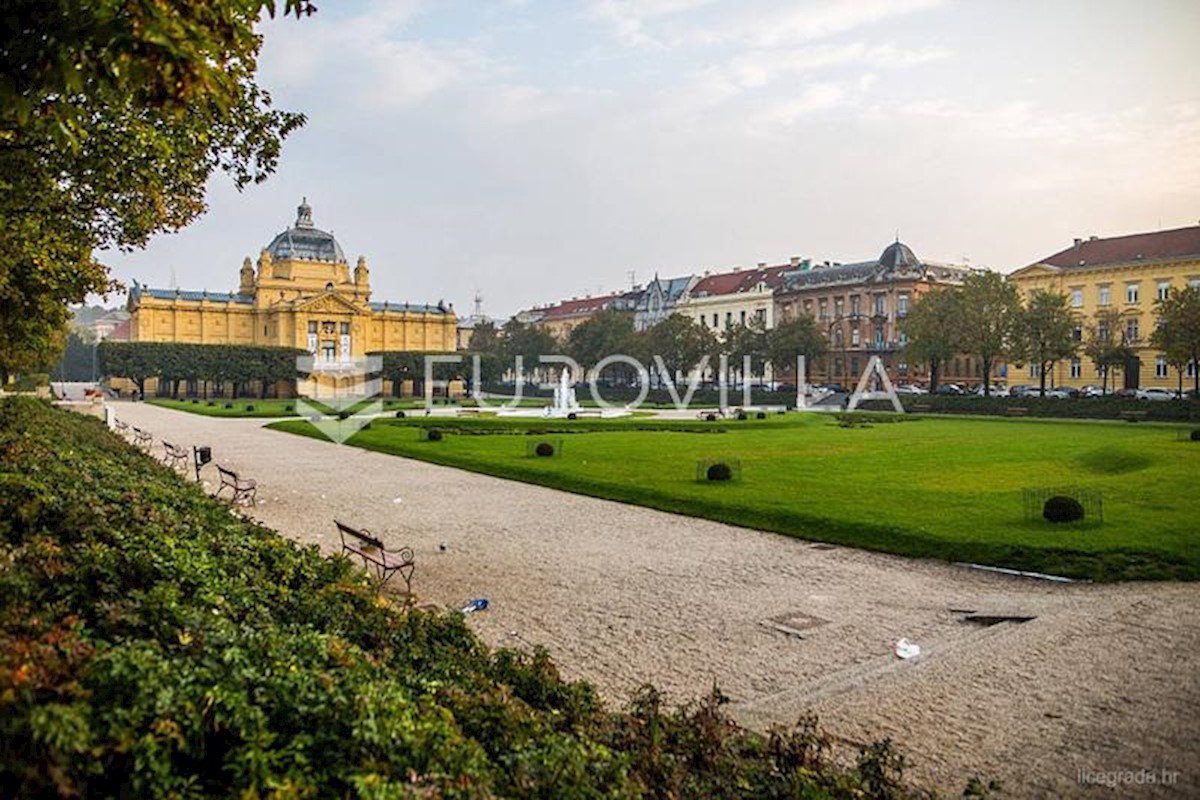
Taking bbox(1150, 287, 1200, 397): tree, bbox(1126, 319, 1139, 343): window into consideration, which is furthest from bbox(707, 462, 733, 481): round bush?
bbox(1126, 319, 1139, 343): window

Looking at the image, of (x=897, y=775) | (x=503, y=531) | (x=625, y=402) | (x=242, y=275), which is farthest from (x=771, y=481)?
(x=242, y=275)

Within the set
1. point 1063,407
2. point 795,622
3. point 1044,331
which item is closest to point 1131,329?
point 1044,331

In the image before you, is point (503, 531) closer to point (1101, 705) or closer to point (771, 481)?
point (771, 481)

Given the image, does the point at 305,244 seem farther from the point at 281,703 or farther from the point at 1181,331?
the point at 281,703

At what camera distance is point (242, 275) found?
123m

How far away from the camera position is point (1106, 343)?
65125 mm

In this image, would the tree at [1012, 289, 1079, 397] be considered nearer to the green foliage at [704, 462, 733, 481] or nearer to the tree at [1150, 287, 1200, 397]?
the tree at [1150, 287, 1200, 397]

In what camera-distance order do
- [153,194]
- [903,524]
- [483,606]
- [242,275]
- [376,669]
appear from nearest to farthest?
[376,669], [483,606], [153,194], [903,524], [242,275]

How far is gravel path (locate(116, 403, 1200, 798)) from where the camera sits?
22.7 feet

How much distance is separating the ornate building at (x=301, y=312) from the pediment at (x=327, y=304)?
4.8 inches

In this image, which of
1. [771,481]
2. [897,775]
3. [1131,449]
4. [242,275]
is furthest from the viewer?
[242,275]

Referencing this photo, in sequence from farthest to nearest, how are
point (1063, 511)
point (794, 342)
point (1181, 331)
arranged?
point (794, 342) < point (1181, 331) < point (1063, 511)

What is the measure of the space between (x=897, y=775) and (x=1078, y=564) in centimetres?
850

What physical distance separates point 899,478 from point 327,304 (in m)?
97.1
